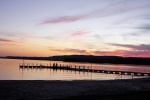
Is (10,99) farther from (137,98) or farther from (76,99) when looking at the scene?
(137,98)

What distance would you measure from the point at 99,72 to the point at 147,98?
240 ft

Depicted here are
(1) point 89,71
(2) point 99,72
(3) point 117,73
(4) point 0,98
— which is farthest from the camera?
(1) point 89,71

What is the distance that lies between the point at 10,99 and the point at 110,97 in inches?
239

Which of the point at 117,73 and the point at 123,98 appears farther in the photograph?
the point at 117,73

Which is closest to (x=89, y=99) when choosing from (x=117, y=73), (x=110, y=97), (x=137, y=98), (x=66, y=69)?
(x=110, y=97)

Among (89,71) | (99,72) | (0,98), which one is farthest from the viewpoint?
(89,71)

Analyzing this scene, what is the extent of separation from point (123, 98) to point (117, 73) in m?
68.0

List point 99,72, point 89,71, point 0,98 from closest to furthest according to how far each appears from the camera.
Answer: point 0,98
point 99,72
point 89,71

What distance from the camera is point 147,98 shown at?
1456cm

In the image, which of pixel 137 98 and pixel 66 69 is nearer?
pixel 137 98

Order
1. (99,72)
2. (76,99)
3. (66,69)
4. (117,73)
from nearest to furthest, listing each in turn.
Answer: (76,99)
(117,73)
(99,72)
(66,69)

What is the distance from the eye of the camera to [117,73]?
8181 cm

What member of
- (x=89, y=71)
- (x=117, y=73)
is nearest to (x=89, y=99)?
(x=117, y=73)

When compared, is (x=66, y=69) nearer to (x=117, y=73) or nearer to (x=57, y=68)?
(x=57, y=68)
